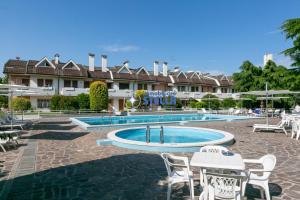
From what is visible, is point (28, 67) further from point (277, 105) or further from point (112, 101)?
point (277, 105)

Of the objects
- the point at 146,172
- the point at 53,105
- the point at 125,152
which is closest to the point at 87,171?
the point at 146,172

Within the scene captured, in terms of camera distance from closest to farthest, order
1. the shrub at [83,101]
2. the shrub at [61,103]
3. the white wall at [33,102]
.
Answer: the shrub at [61,103]
the shrub at [83,101]
the white wall at [33,102]

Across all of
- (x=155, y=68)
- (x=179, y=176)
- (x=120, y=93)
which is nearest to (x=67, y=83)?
(x=120, y=93)

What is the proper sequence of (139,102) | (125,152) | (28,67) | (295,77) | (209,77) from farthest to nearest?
(209,77) < (139,102) < (28,67) < (295,77) < (125,152)

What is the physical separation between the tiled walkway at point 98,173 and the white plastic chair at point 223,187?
1.14 meters

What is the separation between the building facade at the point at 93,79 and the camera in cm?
3547

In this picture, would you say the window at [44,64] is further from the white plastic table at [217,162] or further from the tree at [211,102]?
the white plastic table at [217,162]

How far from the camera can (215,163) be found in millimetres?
3945

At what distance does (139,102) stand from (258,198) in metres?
34.3

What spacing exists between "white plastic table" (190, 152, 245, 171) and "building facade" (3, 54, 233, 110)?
91.2 ft

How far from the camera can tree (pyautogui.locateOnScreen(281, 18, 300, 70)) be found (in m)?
13.9

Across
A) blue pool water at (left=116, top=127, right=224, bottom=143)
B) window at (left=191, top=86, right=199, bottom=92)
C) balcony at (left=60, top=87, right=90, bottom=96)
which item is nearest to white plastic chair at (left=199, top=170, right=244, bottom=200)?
blue pool water at (left=116, top=127, right=224, bottom=143)

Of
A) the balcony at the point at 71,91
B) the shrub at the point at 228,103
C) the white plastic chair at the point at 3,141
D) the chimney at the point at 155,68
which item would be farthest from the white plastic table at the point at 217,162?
the chimney at the point at 155,68

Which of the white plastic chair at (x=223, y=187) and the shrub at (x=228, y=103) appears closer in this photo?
the white plastic chair at (x=223, y=187)
